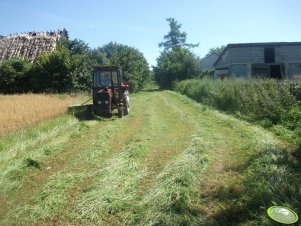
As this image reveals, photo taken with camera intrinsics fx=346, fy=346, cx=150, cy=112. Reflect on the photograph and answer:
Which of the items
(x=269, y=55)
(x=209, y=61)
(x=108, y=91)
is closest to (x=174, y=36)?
(x=209, y=61)

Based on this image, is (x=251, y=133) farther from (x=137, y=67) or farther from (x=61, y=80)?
(x=137, y=67)

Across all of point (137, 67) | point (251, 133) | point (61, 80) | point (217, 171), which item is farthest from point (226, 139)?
point (137, 67)

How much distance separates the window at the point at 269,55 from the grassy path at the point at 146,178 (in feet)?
91.0

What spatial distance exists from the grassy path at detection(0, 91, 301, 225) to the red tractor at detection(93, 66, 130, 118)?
12.7 ft

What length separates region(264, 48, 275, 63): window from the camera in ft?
119

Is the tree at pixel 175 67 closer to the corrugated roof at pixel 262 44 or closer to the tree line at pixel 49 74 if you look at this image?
the corrugated roof at pixel 262 44

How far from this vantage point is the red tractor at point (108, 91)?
14.6 meters

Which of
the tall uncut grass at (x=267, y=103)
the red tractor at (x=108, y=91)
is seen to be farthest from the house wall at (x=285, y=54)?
the red tractor at (x=108, y=91)

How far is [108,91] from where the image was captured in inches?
573

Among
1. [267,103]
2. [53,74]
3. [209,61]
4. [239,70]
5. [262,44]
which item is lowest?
[267,103]

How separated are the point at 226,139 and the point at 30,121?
6.90m

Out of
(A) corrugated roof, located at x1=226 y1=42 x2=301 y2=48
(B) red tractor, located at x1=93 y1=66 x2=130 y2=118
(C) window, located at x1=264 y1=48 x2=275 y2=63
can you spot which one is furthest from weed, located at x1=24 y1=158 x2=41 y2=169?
(C) window, located at x1=264 y1=48 x2=275 y2=63

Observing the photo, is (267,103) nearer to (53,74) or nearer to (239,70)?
(53,74)

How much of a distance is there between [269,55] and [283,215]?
34974mm
